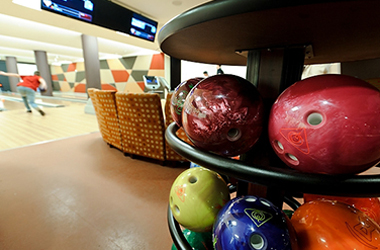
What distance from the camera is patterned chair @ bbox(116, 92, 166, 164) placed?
2076 millimetres

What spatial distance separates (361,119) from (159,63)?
403 inches

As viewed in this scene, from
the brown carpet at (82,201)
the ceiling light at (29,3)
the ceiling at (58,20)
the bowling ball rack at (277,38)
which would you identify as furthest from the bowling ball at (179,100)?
the ceiling light at (29,3)

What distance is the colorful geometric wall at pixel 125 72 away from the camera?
10.0 m

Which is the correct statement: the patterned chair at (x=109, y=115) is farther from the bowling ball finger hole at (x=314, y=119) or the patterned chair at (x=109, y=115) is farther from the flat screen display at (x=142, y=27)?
the flat screen display at (x=142, y=27)

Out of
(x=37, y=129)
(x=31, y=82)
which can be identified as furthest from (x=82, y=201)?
(x=31, y=82)

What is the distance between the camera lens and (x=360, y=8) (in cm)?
32

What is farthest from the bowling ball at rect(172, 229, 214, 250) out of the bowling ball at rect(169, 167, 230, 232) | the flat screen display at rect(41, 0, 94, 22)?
the flat screen display at rect(41, 0, 94, 22)

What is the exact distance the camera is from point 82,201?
1.64 metres

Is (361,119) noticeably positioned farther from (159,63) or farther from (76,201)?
(159,63)

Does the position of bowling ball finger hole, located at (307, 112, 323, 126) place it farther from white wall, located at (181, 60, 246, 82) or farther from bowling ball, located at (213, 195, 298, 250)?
white wall, located at (181, 60, 246, 82)

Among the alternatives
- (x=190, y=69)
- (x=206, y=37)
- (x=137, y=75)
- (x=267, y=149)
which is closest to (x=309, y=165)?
(x=267, y=149)

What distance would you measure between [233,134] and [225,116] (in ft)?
0.19

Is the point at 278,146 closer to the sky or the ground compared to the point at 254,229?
closer to the sky

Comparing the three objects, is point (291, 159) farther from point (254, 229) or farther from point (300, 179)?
point (254, 229)
